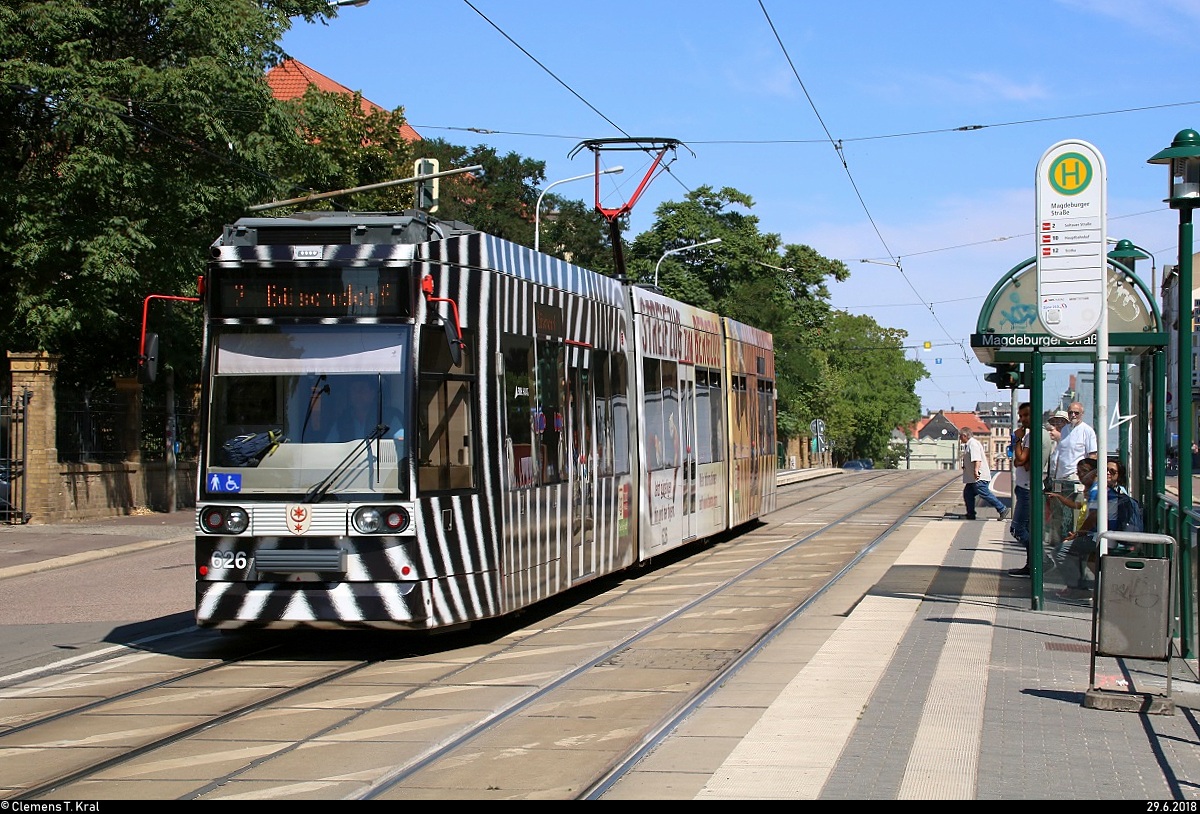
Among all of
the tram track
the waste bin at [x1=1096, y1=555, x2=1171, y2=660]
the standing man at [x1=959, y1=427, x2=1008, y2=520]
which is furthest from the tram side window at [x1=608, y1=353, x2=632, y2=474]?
the standing man at [x1=959, y1=427, x2=1008, y2=520]

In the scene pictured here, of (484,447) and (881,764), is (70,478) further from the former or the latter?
(881,764)

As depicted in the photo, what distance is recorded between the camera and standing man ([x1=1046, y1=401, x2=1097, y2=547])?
13.4m

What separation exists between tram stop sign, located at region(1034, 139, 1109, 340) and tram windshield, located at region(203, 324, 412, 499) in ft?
15.4

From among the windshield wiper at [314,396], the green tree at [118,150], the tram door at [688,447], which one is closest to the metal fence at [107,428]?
the green tree at [118,150]

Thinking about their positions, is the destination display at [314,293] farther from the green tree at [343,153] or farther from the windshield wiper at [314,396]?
the green tree at [343,153]

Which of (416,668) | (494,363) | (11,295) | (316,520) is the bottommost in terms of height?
(416,668)

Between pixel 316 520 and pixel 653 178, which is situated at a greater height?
pixel 653 178

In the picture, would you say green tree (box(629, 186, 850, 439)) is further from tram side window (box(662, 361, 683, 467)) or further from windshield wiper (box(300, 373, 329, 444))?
windshield wiper (box(300, 373, 329, 444))

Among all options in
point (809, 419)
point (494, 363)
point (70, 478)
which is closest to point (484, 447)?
point (494, 363)

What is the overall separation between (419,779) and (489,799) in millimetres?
587

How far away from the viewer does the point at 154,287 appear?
27.2 m

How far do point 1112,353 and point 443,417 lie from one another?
22.0ft

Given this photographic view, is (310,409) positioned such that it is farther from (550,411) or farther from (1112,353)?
(1112,353)

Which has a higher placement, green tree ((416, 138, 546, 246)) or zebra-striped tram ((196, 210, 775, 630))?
green tree ((416, 138, 546, 246))
